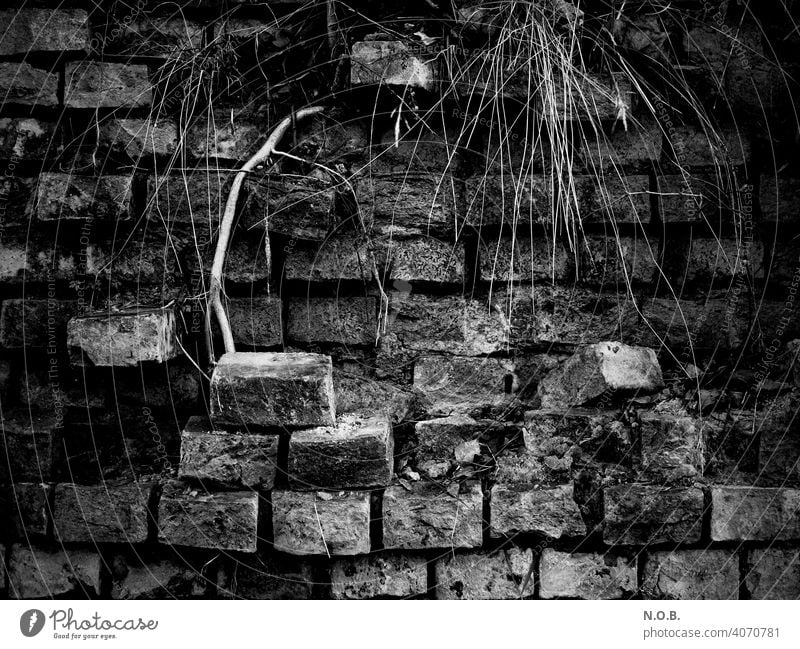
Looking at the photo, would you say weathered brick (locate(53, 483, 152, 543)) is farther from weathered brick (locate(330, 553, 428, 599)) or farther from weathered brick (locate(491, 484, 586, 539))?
weathered brick (locate(491, 484, 586, 539))

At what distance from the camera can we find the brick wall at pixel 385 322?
159 centimetres

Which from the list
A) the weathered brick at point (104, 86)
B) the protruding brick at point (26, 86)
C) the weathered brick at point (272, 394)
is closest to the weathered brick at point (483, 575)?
the weathered brick at point (272, 394)

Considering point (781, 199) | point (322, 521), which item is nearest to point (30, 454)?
point (322, 521)

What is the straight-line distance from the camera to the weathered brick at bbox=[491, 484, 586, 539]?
158 centimetres

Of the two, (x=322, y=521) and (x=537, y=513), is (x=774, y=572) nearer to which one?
(x=537, y=513)

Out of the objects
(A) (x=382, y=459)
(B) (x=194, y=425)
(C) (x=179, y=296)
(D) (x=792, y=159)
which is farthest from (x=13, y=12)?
(D) (x=792, y=159)

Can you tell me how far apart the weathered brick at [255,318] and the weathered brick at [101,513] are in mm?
414

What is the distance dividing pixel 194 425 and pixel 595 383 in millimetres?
926

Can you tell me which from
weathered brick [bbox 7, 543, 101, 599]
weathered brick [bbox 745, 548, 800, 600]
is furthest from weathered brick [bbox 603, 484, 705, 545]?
weathered brick [bbox 7, 543, 101, 599]

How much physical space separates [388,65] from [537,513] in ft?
3.51

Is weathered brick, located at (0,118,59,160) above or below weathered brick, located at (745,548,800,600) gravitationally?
above

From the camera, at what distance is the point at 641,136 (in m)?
1.69

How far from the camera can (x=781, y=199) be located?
5.57 feet

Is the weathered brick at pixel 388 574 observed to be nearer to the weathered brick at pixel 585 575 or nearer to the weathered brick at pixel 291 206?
the weathered brick at pixel 585 575
